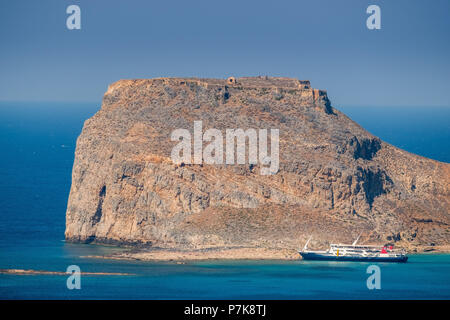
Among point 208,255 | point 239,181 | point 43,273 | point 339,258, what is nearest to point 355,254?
point 339,258

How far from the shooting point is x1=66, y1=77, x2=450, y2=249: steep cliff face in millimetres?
116688

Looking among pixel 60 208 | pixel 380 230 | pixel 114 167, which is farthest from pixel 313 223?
pixel 60 208

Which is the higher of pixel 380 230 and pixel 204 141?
pixel 204 141

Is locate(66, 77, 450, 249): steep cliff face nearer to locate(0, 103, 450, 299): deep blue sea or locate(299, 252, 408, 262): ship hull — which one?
locate(299, 252, 408, 262): ship hull

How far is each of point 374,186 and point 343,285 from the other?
63.9 ft

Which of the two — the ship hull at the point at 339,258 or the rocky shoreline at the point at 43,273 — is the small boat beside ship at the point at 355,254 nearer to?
the ship hull at the point at 339,258

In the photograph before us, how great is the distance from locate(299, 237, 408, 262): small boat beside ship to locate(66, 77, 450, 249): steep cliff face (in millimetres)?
1126

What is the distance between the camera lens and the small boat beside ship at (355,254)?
11500 centimetres

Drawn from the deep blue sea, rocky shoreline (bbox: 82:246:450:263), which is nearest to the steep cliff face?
rocky shoreline (bbox: 82:246:450:263)

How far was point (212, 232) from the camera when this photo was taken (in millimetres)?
115062

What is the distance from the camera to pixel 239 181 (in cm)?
11888
